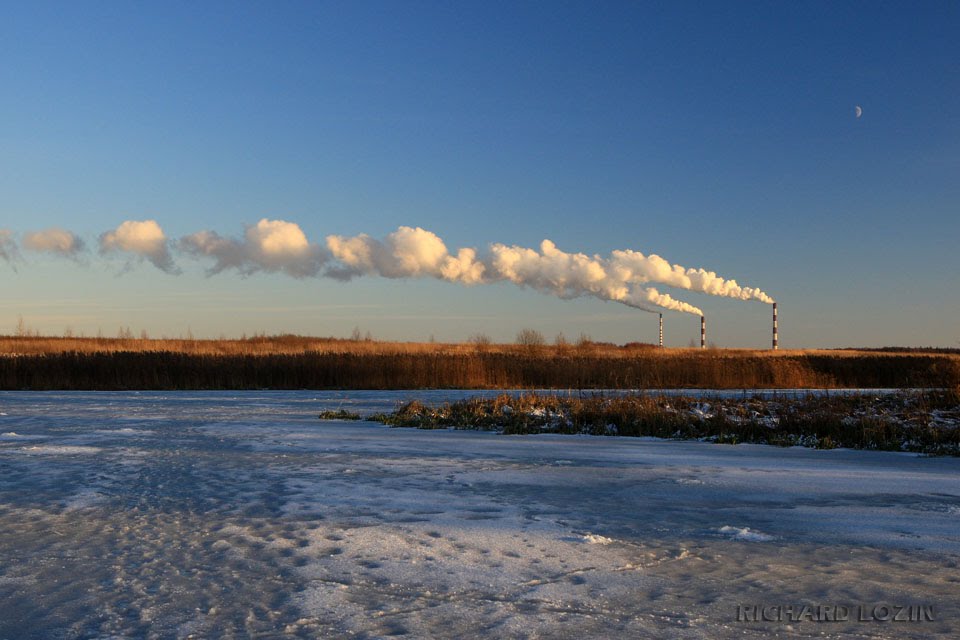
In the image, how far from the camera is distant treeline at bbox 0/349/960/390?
23.0 metres

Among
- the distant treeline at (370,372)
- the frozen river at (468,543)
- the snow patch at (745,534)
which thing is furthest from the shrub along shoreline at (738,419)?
the distant treeline at (370,372)

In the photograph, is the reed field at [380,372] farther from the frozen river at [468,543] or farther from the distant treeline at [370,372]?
the frozen river at [468,543]

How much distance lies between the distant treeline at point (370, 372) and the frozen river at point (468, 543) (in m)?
14.8

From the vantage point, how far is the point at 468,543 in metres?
4.35

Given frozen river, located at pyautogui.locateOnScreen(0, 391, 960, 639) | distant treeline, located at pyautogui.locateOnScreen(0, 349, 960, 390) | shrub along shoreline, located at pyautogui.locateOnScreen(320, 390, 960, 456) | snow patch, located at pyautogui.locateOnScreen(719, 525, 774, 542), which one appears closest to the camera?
frozen river, located at pyautogui.locateOnScreen(0, 391, 960, 639)

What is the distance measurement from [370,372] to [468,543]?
19.4 m

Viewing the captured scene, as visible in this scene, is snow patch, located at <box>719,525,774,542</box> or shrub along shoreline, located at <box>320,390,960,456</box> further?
shrub along shoreline, located at <box>320,390,960,456</box>

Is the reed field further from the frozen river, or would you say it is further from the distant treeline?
the frozen river

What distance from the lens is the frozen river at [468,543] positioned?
3.12 meters

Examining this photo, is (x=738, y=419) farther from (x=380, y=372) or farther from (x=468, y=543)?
(x=380, y=372)

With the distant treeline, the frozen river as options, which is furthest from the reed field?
the frozen river

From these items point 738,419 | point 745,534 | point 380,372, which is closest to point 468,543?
point 745,534

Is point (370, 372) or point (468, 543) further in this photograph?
point (370, 372)

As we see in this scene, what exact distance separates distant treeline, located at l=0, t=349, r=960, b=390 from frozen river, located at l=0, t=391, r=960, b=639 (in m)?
14.8
